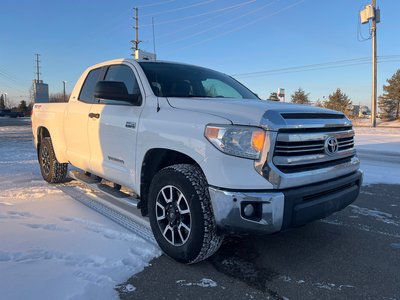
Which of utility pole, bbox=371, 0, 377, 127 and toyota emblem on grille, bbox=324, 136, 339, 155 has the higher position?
utility pole, bbox=371, 0, 377, 127

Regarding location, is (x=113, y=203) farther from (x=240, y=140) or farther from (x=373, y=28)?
(x=373, y=28)

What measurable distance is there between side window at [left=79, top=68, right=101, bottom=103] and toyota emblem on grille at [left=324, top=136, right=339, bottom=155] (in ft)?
10.5

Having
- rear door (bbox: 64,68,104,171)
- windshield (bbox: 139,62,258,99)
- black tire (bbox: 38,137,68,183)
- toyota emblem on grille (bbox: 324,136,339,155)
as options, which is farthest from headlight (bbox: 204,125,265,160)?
black tire (bbox: 38,137,68,183)

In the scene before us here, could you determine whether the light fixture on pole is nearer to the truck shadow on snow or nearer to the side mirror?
the truck shadow on snow

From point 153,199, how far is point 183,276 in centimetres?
80

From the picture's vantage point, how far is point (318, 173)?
10.5 feet

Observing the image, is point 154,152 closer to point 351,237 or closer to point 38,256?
point 38,256

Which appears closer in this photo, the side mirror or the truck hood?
the truck hood

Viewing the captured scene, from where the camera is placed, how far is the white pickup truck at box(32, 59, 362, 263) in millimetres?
2906

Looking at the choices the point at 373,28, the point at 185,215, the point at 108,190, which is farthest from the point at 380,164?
the point at 373,28

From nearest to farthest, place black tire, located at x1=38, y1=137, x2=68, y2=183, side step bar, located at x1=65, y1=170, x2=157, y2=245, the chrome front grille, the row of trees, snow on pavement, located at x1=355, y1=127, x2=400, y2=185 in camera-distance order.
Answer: the chrome front grille < side step bar, located at x1=65, y1=170, x2=157, y2=245 < black tire, located at x1=38, y1=137, x2=68, y2=183 < snow on pavement, located at x1=355, y1=127, x2=400, y2=185 < the row of trees

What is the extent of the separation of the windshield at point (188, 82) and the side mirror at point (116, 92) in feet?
0.80

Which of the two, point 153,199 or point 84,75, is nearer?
point 153,199

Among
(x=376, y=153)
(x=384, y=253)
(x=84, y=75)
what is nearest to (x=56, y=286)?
(x=384, y=253)
